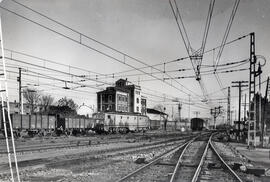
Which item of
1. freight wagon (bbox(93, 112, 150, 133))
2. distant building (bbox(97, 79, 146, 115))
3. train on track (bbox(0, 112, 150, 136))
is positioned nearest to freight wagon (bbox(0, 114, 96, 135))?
train on track (bbox(0, 112, 150, 136))

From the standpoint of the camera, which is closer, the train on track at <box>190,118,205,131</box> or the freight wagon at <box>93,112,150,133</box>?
the freight wagon at <box>93,112,150,133</box>

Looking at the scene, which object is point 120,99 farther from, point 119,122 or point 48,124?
point 48,124

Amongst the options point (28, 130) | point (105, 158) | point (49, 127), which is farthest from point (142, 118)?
point (105, 158)

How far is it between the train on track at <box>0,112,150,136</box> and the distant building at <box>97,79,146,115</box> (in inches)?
1095

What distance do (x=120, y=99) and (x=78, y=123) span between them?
48.7 metres

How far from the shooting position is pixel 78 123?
4612 cm

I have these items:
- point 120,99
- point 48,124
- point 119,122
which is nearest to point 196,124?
point 120,99

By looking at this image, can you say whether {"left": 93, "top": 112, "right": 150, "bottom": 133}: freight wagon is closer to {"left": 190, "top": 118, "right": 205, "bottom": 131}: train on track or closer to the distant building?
{"left": 190, "top": 118, "right": 205, "bottom": 131}: train on track

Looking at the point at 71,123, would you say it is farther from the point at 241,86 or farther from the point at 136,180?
the point at 136,180

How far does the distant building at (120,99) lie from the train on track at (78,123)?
27.8 metres

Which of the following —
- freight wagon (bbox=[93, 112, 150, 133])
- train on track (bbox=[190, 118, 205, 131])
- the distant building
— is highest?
the distant building

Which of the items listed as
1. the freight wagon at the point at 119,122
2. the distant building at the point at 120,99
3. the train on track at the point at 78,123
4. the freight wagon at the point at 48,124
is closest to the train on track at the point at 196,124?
the distant building at the point at 120,99

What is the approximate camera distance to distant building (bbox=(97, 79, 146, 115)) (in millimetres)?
92562

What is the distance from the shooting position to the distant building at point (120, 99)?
9256 cm
